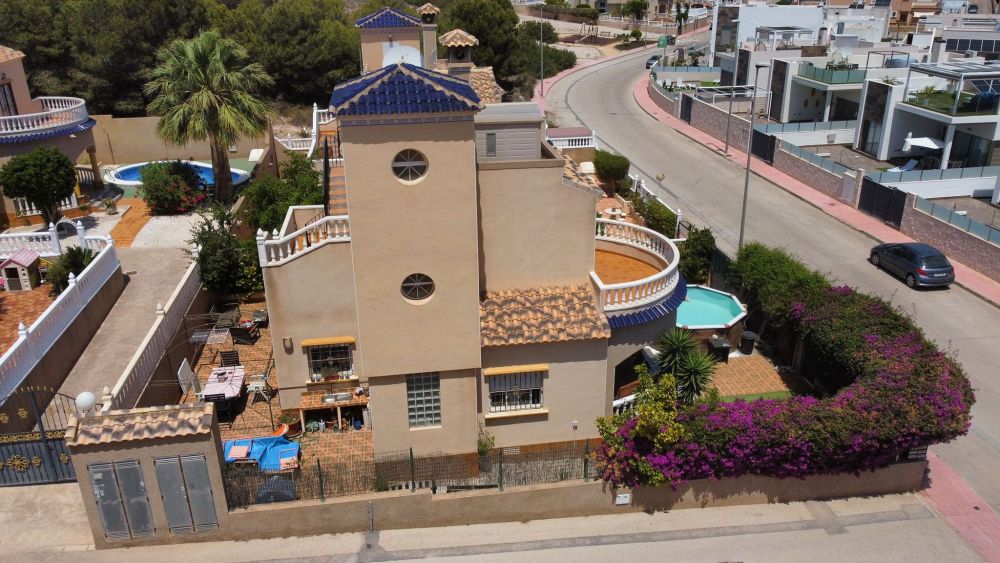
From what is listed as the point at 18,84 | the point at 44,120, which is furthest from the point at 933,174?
the point at 18,84

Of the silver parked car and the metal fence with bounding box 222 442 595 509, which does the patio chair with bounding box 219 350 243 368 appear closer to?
the metal fence with bounding box 222 442 595 509

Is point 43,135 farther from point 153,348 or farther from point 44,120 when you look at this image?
point 153,348

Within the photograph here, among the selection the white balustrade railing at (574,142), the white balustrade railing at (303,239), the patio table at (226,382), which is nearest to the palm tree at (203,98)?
the patio table at (226,382)

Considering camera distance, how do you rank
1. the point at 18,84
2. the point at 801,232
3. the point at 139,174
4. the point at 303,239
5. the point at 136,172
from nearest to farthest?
the point at 303,239 → the point at 18,84 → the point at 801,232 → the point at 139,174 → the point at 136,172

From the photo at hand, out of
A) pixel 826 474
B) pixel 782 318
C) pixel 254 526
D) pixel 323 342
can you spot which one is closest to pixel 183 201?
pixel 323 342

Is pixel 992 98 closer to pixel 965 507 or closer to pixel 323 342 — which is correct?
pixel 965 507
